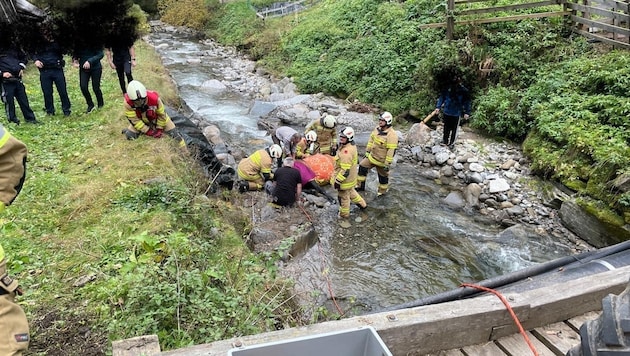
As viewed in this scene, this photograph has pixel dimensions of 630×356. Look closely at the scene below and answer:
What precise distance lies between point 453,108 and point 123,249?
8085 millimetres

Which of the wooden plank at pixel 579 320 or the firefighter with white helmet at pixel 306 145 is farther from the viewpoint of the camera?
the firefighter with white helmet at pixel 306 145

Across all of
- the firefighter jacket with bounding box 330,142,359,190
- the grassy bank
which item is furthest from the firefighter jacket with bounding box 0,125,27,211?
the firefighter jacket with bounding box 330,142,359,190

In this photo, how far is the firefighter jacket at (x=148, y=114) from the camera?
7656 mm

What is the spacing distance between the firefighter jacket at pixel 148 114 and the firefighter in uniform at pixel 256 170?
1.68 metres

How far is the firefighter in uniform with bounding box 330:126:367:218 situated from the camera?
315 inches

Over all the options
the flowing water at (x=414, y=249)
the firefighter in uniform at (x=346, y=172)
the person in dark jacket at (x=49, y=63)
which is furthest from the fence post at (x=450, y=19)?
the person in dark jacket at (x=49, y=63)

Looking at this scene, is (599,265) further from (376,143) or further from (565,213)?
(376,143)

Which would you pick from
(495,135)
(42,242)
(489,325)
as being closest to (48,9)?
(42,242)

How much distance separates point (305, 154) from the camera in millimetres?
9406

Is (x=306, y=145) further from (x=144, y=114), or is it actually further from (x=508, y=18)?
(x=508, y=18)

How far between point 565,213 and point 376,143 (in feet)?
11.8

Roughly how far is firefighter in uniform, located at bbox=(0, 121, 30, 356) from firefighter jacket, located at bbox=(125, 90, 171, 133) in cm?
526

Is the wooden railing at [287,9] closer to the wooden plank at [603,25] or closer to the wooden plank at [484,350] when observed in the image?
the wooden plank at [603,25]

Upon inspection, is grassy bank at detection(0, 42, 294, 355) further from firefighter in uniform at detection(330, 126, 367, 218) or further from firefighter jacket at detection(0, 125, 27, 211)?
firefighter in uniform at detection(330, 126, 367, 218)
